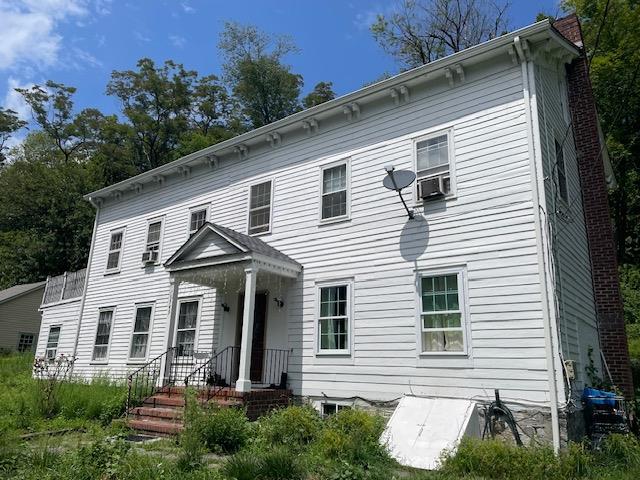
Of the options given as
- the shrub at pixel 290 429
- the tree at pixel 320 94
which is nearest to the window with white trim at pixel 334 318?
the shrub at pixel 290 429

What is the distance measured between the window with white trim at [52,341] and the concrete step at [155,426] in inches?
378

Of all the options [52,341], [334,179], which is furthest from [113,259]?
[334,179]

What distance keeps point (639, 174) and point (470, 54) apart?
16.1 metres

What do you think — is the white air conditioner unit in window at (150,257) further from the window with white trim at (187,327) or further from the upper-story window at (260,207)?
the upper-story window at (260,207)

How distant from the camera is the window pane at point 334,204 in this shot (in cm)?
1079

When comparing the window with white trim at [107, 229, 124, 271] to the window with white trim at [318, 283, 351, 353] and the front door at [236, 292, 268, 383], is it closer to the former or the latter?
the front door at [236, 292, 268, 383]

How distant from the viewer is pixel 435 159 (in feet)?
31.7

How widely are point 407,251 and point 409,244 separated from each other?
15 centimetres

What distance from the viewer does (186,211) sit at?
565 inches

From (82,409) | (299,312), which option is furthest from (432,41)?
(82,409)

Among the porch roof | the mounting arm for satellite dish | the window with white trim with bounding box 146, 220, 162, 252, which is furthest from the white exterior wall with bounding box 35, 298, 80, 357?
the mounting arm for satellite dish

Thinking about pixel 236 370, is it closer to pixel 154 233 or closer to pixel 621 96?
pixel 154 233

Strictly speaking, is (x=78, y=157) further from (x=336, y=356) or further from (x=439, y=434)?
(x=439, y=434)

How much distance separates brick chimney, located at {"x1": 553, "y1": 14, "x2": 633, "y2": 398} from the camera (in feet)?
32.2
